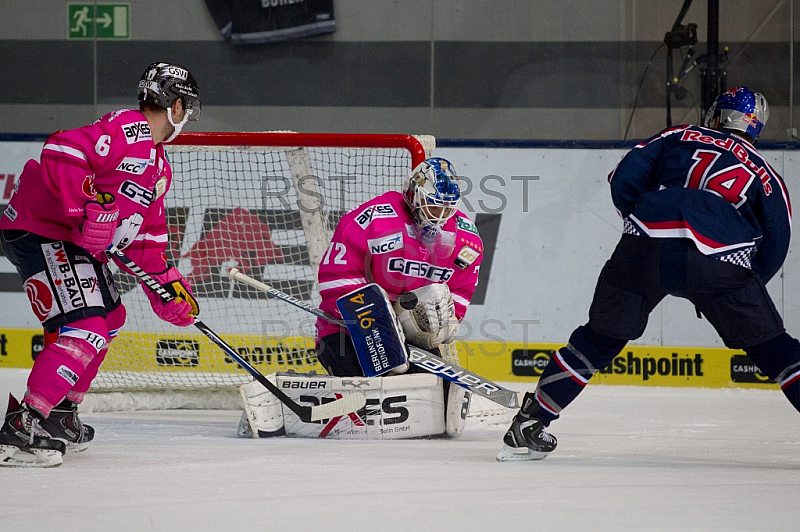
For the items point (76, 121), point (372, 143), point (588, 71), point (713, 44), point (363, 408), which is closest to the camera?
point (363, 408)

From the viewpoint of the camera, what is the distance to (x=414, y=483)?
2.24 metres

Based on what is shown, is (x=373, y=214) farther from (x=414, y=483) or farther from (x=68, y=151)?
(x=414, y=483)

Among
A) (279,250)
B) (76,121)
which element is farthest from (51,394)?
(76,121)

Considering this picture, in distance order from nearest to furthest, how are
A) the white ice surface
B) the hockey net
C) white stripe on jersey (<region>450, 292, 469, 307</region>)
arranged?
the white ice surface
white stripe on jersey (<region>450, 292, 469, 307</region>)
the hockey net

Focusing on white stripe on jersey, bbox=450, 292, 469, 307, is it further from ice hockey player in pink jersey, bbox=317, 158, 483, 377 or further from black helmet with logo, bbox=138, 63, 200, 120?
black helmet with logo, bbox=138, 63, 200, 120

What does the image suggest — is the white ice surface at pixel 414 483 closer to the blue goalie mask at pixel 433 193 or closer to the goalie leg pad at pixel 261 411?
the goalie leg pad at pixel 261 411

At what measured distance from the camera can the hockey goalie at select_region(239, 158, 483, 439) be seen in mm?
3051

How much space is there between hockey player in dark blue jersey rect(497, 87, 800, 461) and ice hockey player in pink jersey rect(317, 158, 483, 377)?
2.33ft

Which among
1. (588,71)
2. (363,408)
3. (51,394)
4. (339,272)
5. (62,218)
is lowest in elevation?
(363,408)

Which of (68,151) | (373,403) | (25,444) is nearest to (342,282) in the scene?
(373,403)

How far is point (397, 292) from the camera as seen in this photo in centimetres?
333

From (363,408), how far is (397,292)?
478mm

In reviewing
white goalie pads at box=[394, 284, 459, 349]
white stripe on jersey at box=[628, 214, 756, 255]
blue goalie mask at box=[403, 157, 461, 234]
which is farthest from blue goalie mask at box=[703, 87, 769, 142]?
white goalie pads at box=[394, 284, 459, 349]

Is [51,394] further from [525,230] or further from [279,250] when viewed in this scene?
[525,230]
